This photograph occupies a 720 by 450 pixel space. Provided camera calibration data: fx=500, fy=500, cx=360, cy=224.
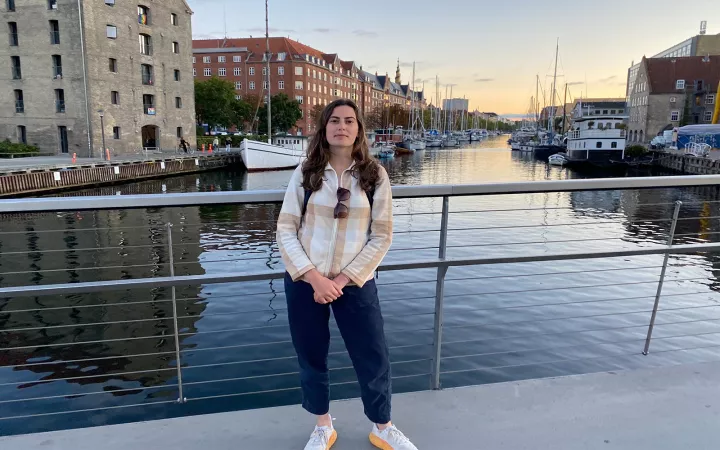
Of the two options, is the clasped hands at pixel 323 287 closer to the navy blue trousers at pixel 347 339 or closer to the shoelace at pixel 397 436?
the navy blue trousers at pixel 347 339

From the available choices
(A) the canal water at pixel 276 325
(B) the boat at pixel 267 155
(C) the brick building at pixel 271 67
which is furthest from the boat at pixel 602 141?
(C) the brick building at pixel 271 67

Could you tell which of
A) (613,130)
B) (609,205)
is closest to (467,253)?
(609,205)

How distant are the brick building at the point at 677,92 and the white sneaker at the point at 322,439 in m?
70.8

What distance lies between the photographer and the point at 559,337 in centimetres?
748

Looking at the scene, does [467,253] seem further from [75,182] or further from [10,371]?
[75,182]

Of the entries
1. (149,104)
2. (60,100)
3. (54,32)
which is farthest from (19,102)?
(149,104)

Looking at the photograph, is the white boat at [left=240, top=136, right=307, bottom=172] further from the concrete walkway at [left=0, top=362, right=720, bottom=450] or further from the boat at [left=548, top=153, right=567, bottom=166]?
the concrete walkway at [left=0, top=362, right=720, bottom=450]

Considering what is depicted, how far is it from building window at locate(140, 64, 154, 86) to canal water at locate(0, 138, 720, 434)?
29282mm

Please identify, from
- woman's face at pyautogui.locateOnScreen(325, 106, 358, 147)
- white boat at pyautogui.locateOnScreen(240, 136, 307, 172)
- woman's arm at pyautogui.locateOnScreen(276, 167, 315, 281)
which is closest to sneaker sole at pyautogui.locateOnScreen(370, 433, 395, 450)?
woman's arm at pyautogui.locateOnScreen(276, 167, 315, 281)

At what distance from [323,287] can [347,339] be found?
0.30m

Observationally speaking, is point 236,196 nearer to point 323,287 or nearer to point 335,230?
point 335,230

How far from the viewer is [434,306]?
6934 mm

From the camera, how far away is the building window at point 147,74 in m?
41.0

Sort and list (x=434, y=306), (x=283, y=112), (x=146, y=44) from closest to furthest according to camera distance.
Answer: (x=434, y=306)
(x=146, y=44)
(x=283, y=112)
